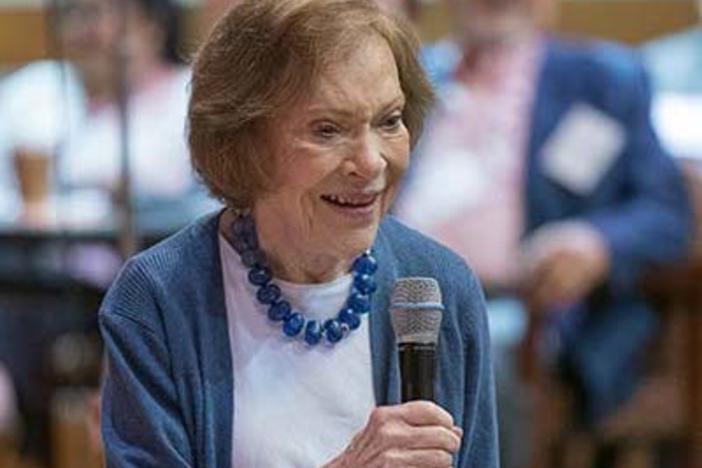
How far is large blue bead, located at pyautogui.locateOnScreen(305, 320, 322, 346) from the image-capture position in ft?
4.91

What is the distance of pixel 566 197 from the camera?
3219 millimetres

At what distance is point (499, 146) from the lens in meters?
3.27

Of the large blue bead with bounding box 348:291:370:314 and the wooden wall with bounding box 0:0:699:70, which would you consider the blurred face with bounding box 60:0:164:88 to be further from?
the large blue bead with bounding box 348:291:370:314

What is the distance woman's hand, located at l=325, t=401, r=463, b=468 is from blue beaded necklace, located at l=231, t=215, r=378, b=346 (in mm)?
138

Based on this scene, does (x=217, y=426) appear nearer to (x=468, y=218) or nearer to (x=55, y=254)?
(x=468, y=218)

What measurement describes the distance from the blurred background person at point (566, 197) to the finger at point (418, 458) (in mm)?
1800

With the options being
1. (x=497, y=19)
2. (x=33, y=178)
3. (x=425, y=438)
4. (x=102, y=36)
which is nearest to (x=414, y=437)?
(x=425, y=438)

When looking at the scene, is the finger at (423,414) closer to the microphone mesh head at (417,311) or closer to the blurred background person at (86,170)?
the microphone mesh head at (417,311)

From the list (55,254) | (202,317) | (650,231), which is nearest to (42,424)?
(55,254)

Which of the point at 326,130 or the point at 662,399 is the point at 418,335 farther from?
the point at 662,399

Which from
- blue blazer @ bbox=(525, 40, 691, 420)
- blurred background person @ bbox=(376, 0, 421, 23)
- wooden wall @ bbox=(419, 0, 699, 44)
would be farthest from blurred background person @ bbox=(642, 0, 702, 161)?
blurred background person @ bbox=(376, 0, 421, 23)

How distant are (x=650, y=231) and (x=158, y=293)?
184cm

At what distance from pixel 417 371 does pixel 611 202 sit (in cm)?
191

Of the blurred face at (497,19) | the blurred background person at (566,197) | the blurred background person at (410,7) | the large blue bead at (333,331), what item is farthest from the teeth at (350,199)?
the blurred face at (497,19)
